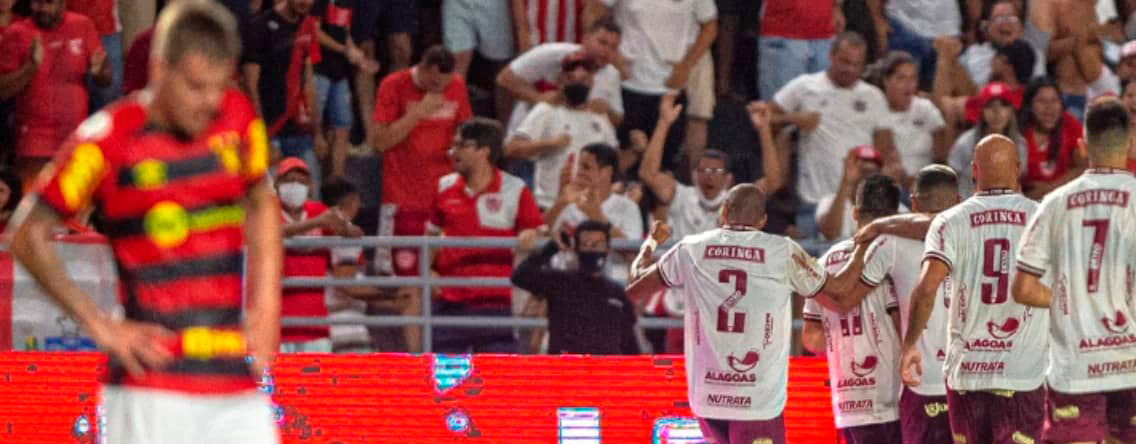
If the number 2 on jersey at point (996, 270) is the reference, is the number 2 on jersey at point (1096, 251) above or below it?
above

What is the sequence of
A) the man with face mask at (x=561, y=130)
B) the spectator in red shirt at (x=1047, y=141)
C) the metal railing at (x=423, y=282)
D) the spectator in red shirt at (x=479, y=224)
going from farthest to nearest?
1. the man with face mask at (x=561, y=130)
2. the spectator in red shirt at (x=1047, y=141)
3. the spectator in red shirt at (x=479, y=224)
4. the metal railing at (x=423, y=282)

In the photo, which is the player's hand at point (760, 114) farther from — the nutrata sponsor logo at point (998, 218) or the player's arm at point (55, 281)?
the player's arm at point (55, 281)

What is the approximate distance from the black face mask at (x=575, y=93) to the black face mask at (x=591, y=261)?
270 centimetres

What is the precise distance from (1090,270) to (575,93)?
6381 mm

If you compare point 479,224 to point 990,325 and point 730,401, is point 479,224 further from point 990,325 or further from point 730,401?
point 990,325

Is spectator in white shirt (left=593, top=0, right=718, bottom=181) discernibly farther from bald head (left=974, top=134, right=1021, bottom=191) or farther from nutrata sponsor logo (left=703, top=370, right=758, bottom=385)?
bald head (left=974, top=134, right=1021, bottom=191)

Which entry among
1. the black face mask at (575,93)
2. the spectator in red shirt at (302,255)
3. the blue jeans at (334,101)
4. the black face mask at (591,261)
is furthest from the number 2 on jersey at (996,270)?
the blue jeans at (334,101)

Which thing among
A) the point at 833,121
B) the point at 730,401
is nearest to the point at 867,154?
the point at 833,121

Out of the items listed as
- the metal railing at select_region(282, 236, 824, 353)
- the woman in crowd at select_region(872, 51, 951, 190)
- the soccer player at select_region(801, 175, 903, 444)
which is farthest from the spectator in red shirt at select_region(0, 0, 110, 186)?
the soccer player at select_region(801, 175, 903, 444)

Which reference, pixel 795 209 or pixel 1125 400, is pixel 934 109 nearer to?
pixel 795 209

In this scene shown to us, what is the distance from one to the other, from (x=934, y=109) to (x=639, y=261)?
5371mm

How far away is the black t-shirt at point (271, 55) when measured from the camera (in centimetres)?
1459

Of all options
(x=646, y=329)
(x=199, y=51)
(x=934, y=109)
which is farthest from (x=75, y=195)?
(x=934, y=109)

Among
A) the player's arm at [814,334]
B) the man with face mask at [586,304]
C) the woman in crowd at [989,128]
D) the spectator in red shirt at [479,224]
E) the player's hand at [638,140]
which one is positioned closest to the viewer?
the player's arm at [814,334]
